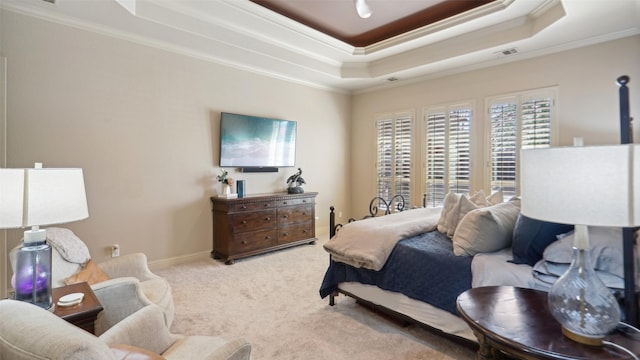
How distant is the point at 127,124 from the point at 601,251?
14.7 ft

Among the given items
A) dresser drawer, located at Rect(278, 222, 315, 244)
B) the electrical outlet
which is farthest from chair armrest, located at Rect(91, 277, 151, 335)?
dresser drawer, located at Rect(278, 222, 315, 244)

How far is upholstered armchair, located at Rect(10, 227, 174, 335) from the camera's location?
6.09 ft

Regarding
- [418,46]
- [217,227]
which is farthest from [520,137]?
[217,227]

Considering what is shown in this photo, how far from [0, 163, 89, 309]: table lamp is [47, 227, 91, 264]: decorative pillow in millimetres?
1039

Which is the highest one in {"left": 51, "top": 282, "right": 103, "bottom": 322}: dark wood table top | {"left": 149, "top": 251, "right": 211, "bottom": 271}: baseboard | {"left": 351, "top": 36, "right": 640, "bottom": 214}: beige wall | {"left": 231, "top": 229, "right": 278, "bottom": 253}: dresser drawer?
{"left": 351, "top": 36, "right": 640, "bottom": 214}: beige wall

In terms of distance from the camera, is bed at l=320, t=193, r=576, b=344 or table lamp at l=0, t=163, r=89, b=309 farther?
bed at l=320, t=193, r=576, b=344

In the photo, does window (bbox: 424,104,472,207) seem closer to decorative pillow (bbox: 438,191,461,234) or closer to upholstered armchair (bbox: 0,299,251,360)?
decorative pillow (bbox: 438,191,461,234)

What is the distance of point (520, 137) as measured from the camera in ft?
14.5

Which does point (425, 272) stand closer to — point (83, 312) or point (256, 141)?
point (83, 312)

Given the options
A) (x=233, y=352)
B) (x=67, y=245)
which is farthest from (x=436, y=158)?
Result: (x=67, y=245)

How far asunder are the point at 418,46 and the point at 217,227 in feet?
13.0

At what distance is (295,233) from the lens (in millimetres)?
5000

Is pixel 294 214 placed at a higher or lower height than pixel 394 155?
lower

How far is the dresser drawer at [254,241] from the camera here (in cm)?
430
